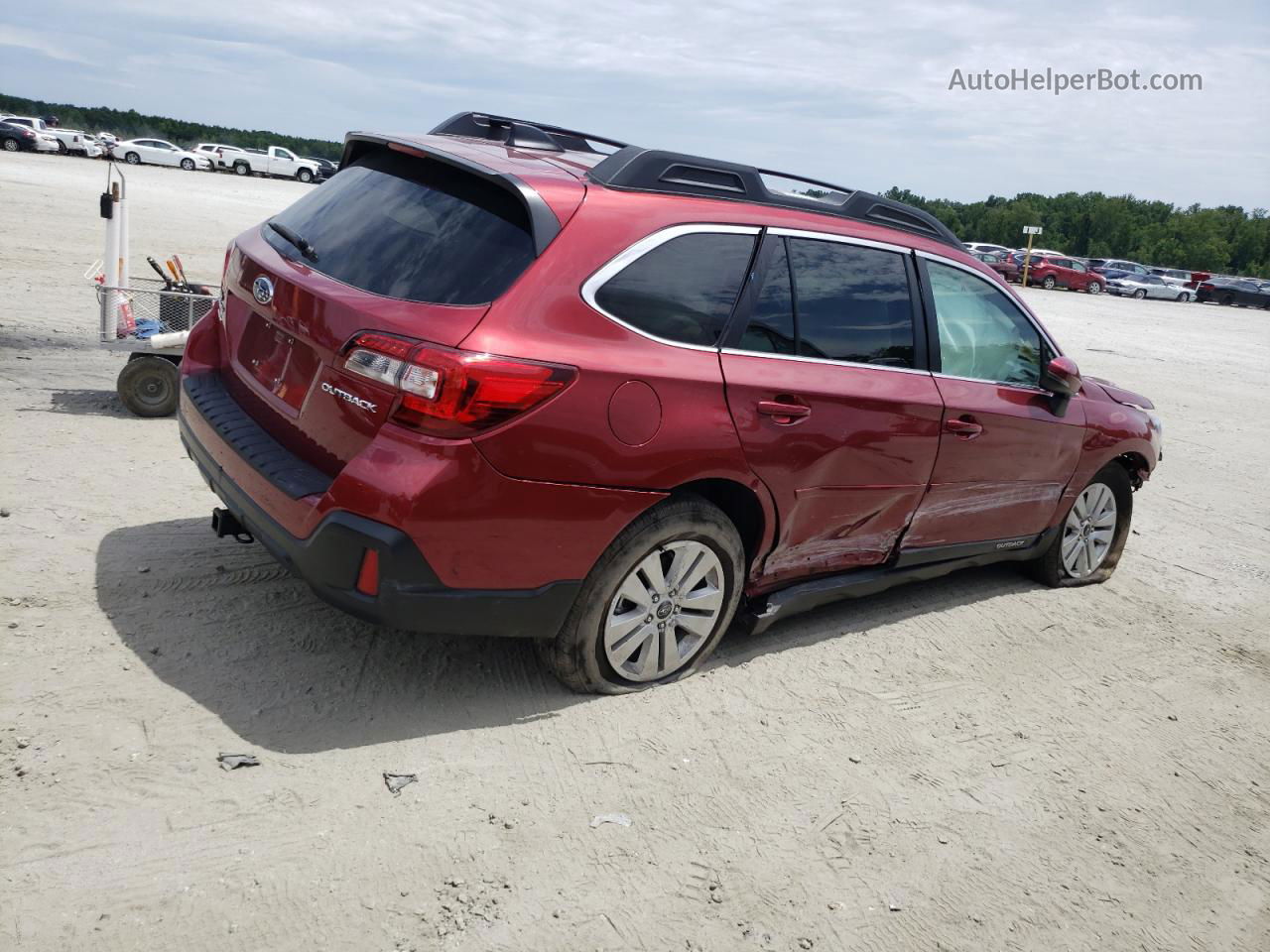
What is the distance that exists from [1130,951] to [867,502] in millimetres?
1918

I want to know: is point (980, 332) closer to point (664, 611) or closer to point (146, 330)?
point (664, 611)

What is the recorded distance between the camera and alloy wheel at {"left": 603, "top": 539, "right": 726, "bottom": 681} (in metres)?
3.83

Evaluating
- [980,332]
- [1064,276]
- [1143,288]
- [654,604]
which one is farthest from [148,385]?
[1143,288]

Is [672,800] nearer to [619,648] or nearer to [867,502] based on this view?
[619,648]

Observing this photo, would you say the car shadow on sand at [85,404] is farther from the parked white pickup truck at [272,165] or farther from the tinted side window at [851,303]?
the parked white pickup truck at [272,165]

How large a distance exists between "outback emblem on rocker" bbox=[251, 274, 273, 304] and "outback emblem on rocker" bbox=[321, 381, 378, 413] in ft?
1.82

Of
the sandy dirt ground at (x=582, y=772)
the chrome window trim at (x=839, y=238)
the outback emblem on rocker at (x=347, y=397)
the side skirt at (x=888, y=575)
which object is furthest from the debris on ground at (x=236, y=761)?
the chrome window trim at (x=839, y=238)

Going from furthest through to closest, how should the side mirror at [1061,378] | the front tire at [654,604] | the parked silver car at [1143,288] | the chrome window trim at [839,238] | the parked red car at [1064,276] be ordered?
the parked silver car at [1143,288] < the parked red car at [1064,276] < the side mirror at [1061,378] < the chrome window trim at [839,238] < the front tire at [654,604]

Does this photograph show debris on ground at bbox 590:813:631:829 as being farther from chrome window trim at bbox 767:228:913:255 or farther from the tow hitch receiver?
chrome window trim at bbox 767:228:913:255

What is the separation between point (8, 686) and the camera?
3506 millimetres

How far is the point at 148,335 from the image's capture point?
6.90 meters

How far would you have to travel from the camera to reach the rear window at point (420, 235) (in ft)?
11.2

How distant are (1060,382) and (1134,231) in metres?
94.3

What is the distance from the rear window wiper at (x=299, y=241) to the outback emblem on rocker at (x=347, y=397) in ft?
1.89
